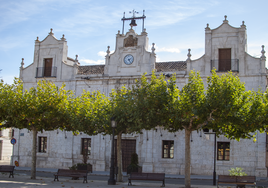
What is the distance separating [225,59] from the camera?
26.4 m

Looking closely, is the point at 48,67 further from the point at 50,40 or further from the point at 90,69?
the point at 90,69

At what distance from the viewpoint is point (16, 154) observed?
31.2 m

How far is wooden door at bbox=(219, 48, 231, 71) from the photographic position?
26.1 m

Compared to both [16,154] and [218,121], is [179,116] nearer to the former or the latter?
[218,121]

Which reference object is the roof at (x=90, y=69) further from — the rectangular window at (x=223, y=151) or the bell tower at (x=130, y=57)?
the rectangular window at (x=223, y=151)

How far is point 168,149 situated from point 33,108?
12401mm

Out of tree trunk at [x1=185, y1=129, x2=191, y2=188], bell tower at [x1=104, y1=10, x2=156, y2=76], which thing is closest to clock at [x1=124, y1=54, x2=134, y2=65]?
bell tower at [x1=104, y1=10, x2=156, y2=76]

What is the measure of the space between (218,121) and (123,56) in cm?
1524

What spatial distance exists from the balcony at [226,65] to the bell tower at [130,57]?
17.5 ft

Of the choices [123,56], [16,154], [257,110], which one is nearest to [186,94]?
[257,110]

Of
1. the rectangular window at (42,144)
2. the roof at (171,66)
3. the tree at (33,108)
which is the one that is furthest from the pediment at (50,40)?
the tree at (33,108)

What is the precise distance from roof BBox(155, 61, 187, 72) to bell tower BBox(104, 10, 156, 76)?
0.89m

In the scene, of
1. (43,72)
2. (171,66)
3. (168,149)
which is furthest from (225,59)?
(43,72)

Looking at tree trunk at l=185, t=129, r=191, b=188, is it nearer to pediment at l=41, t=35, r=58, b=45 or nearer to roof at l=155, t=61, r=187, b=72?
roof at l=155, t=61, r=187, b=72
